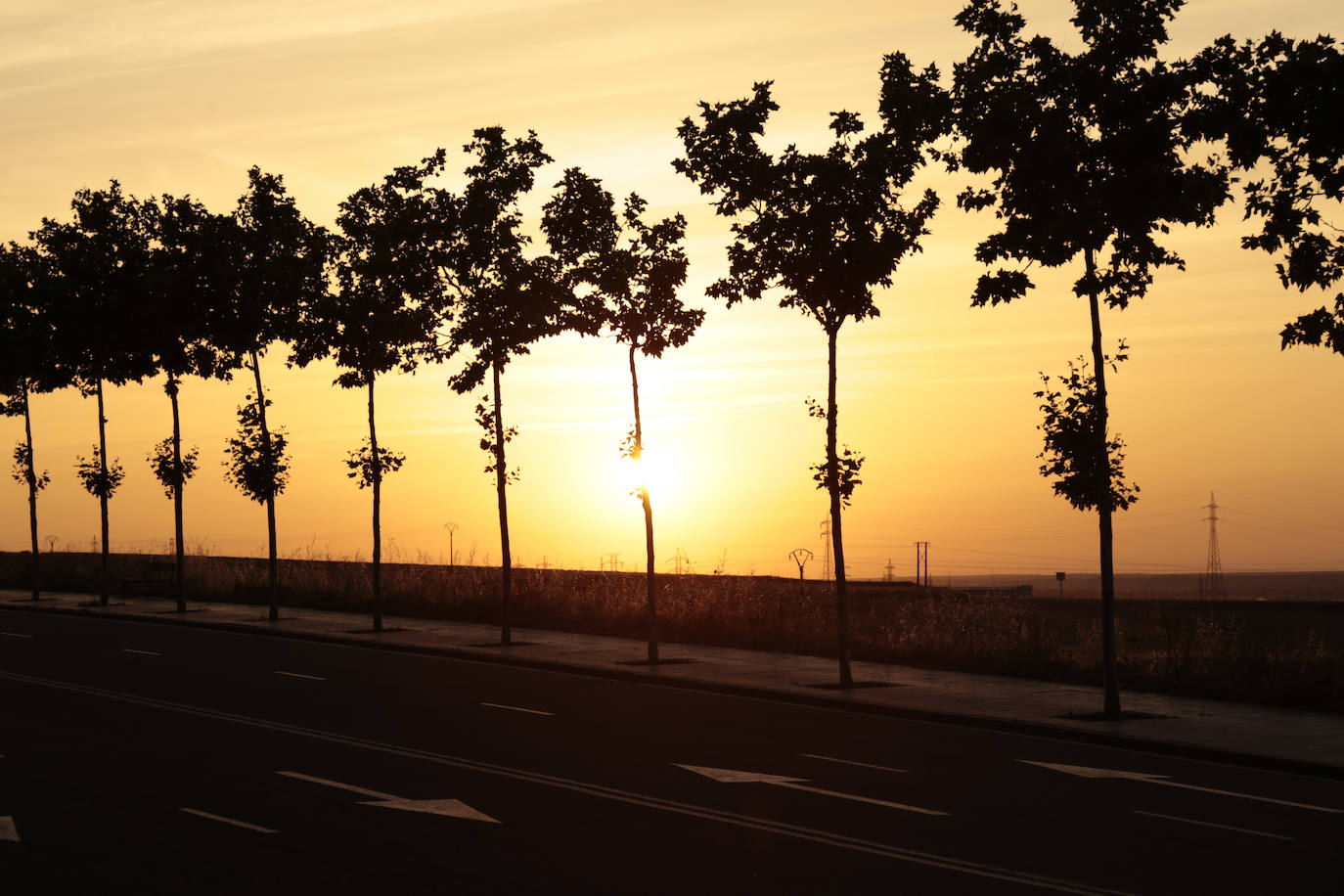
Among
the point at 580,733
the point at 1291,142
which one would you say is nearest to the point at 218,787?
the point at 580,733

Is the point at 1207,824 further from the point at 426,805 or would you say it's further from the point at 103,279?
the point at 103,279

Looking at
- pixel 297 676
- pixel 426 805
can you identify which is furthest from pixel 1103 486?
pixel 297 676

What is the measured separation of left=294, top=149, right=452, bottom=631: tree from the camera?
33.0 metres

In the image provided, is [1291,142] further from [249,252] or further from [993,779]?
[249,252]

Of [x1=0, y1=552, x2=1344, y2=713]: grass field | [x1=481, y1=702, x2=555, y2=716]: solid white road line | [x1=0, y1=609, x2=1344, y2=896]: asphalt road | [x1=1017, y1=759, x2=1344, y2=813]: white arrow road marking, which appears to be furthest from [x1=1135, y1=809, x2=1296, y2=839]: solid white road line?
[x1=0, y1=552, x2=1344, y2=713]: grass field

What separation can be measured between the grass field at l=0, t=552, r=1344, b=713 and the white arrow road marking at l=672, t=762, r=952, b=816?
10694 mm

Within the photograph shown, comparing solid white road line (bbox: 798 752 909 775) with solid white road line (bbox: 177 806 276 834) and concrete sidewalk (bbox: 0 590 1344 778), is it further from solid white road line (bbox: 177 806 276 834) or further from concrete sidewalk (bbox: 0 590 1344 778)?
solid white road line (bbox: 177 806 276 834)

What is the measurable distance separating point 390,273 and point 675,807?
22.2 metres

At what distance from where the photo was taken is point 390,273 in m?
33.4

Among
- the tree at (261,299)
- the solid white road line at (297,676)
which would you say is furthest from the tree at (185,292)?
the solid white road line at (297,676)

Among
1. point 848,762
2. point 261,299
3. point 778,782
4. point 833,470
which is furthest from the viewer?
point 261,299

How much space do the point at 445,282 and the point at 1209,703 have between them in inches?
748

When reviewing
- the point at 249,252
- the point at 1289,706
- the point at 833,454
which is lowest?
the point at 1289,706

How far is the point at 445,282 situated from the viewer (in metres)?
33.5
